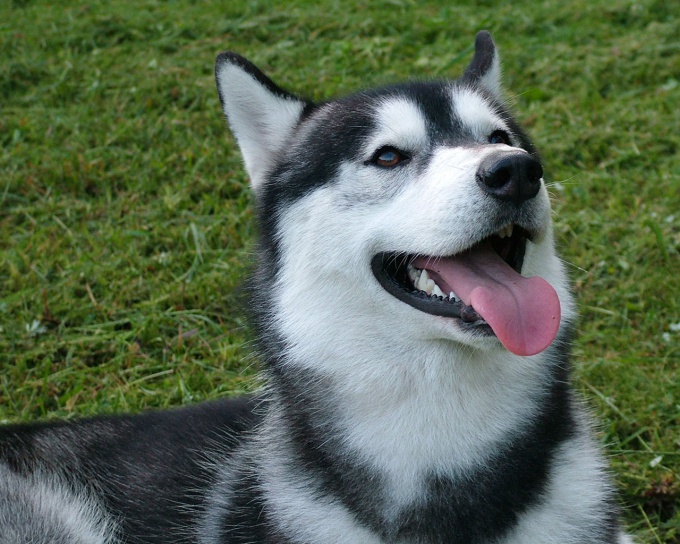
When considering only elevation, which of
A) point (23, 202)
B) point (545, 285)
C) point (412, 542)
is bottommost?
point (23, 202)

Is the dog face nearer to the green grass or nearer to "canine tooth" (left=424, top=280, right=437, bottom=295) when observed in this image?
"canine tooth" (left=424, top=280, right=437, bottom=295)

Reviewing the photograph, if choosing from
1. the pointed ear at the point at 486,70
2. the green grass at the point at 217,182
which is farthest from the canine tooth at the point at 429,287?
the pointed ear at the point at 486,70

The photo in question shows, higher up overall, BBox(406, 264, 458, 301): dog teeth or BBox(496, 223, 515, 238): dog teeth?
BBox(496, 223, 515, 238): dog teeth

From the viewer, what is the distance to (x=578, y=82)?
823 cm

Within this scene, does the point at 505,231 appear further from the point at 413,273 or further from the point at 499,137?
the point at 499,137

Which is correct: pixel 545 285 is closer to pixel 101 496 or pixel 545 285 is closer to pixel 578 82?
pixel 101 496

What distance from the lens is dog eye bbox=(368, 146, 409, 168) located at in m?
3.51

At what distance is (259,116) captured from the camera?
409 centimetres

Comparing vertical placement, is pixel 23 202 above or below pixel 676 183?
below

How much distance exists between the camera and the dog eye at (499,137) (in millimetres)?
3664

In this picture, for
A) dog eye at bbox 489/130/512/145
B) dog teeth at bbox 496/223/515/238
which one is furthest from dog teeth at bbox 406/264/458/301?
dog eye at bbox 489/130/512/145

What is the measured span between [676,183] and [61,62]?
5812mm

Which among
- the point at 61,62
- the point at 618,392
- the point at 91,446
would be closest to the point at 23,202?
the point at 61,62

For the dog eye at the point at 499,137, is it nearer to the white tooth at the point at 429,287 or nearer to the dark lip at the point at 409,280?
the dark lip at the point at 409,280
